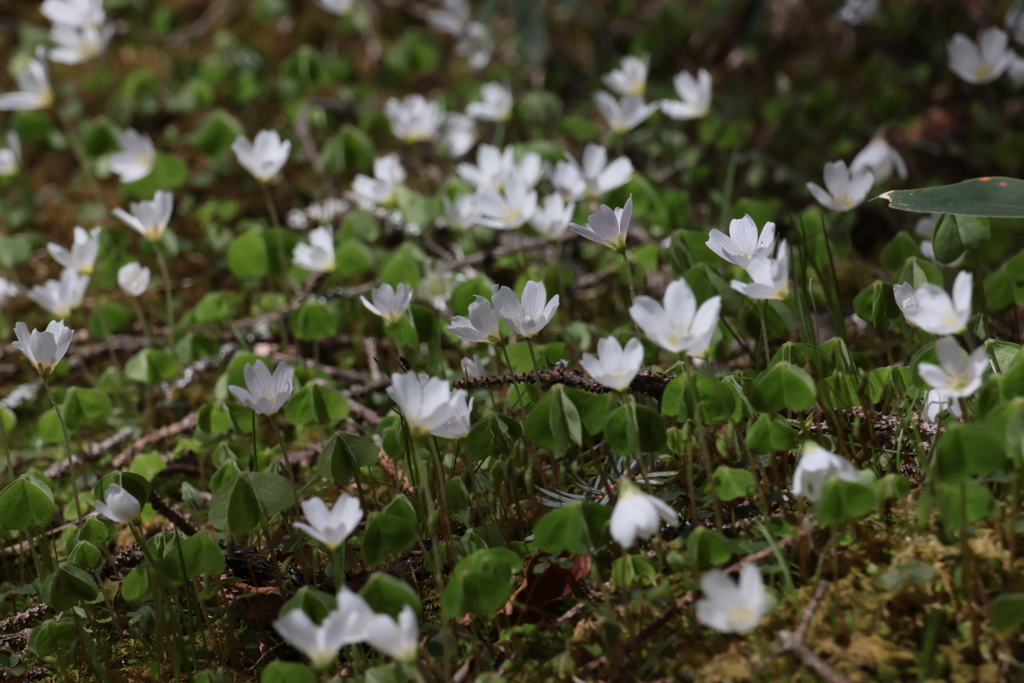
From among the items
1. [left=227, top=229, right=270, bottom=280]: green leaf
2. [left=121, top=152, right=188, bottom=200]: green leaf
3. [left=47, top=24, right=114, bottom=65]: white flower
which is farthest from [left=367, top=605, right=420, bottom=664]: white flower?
[left=47, top=24, right=114, bottom=65]: white flower

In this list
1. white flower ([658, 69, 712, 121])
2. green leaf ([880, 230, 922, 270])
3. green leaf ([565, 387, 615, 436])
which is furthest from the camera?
white flower ([658, 69, 712, 121])

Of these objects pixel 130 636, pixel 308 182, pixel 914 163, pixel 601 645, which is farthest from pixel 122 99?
pixel 601 645

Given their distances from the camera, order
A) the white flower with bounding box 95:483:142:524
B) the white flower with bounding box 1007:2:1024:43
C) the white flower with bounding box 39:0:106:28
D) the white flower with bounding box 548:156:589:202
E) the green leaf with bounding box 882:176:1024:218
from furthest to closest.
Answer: the white flower with bounding box 39:0:106:28 < the white flower with bounding box 1007:2:1024:43 < the white flower with bounding box 548:156:589:202 < the green leaf with bounding box 882:176:1024:218 < the white flower with bounding box 95:483:142:524

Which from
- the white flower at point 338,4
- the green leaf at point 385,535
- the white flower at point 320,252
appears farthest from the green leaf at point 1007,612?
the white flower at point 338,4

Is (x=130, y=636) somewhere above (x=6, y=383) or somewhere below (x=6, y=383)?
above

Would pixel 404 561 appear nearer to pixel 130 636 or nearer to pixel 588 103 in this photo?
pixel 130 636

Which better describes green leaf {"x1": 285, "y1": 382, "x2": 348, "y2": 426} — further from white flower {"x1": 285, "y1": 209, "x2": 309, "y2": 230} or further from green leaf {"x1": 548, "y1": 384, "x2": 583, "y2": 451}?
white flower {"x1": 285, "y1": 209, "x2": 309, "y2": 230}
